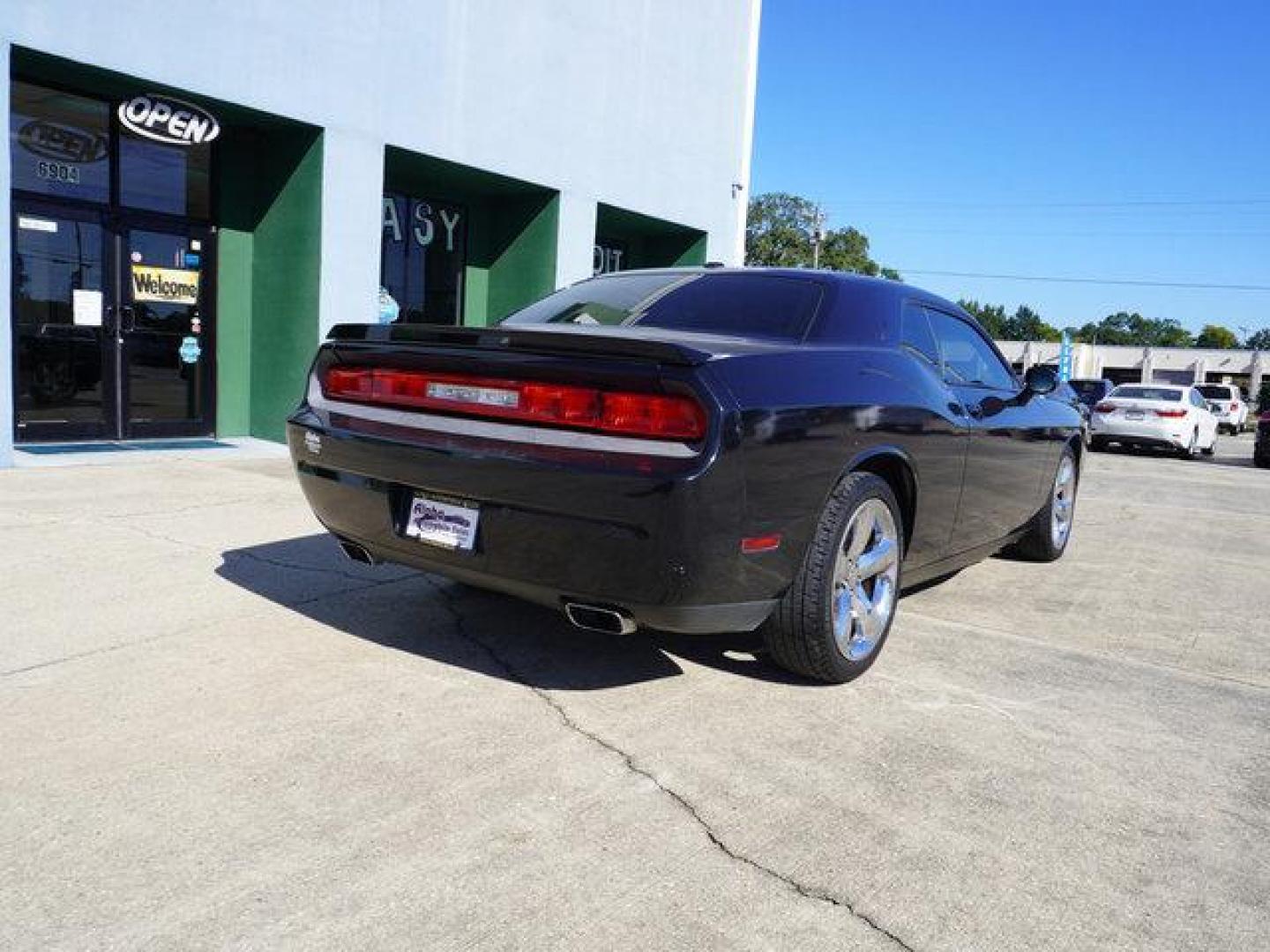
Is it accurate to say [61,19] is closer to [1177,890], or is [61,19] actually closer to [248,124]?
[248,124]

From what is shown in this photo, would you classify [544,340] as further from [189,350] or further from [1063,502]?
[189,350]

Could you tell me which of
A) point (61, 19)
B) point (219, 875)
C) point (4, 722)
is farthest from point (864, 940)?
point (61, 19)

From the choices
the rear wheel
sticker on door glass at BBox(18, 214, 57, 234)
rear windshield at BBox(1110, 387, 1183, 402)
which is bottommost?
the rear wheel

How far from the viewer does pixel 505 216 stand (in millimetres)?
12508

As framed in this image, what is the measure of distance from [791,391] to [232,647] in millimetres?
2252

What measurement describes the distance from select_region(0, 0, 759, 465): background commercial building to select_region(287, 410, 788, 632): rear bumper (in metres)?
5.86

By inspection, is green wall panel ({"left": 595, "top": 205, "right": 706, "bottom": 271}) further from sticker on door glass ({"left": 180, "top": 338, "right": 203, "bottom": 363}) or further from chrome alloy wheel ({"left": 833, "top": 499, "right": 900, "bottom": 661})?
chrome alloy wheel ({"left": 833, "top": 499, "right": 900, "bottom": 661})

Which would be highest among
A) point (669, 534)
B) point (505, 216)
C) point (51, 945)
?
point (505, 216)

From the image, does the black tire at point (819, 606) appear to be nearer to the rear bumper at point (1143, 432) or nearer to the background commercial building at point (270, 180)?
the background commercial building at point (270, 180)

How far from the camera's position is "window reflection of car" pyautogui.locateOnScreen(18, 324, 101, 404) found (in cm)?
846

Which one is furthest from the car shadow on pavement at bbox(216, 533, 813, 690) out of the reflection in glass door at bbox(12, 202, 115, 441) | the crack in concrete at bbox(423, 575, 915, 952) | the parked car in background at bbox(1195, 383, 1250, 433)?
the parked car in background at bbox(1195, 383, 1250, 433)

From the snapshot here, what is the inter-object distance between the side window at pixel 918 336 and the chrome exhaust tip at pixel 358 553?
7.33 feet

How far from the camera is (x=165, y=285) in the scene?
941cm

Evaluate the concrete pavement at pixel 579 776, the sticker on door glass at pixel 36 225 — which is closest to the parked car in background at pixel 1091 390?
the concrete pavement at pixel 579 776
